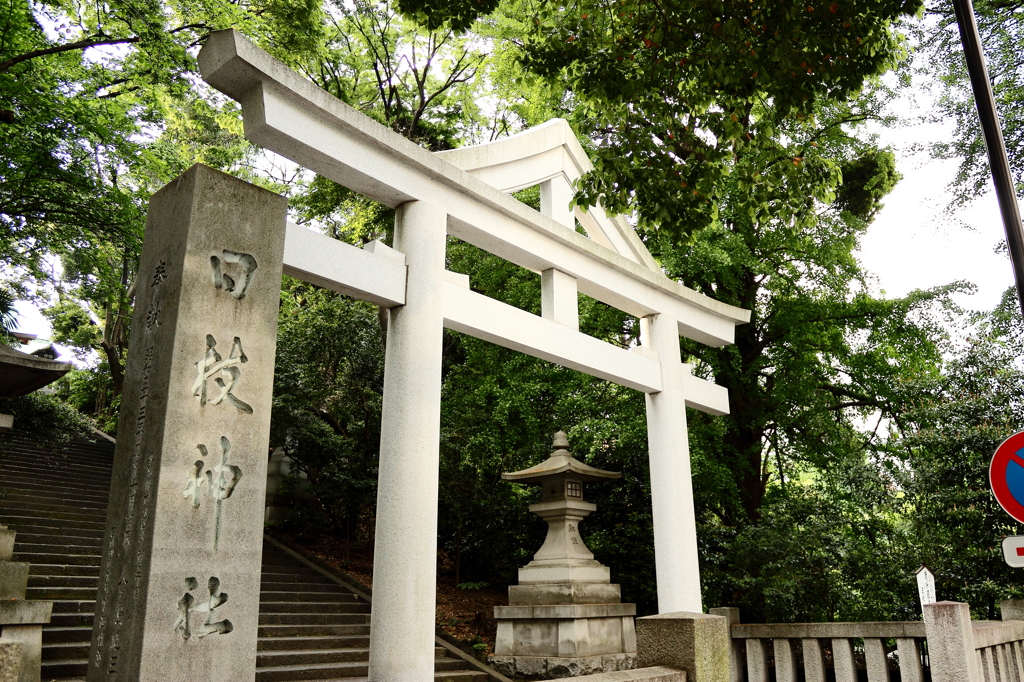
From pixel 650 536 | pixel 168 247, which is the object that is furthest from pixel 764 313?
pixel 168 247

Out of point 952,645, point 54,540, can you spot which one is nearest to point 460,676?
point 952,645

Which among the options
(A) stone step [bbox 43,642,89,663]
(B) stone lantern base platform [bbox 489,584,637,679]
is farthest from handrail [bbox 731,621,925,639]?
(A) stone step [bbox 43,642,89,663]

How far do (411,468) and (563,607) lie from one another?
4.88 meters

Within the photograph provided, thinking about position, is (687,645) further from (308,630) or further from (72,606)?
(72,606)

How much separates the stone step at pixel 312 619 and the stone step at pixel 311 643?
0.54 meters

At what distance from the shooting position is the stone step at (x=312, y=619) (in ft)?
32.5

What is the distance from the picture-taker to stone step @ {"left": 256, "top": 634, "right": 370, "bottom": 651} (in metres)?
9.08

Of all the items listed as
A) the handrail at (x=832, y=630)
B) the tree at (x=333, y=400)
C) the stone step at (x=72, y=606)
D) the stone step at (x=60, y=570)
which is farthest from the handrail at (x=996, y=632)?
the stone step at (x=60, y=570)

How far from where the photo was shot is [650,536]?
38.0 ft

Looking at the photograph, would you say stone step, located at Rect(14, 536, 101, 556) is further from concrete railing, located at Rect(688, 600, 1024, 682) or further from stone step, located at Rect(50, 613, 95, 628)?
concrete railing, located at Rect(688, 600, 1024, 682)

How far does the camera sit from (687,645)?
4.48 m

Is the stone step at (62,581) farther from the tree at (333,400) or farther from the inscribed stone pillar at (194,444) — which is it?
the inscribed stone pillar at (194,444)

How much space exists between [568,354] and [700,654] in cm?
333

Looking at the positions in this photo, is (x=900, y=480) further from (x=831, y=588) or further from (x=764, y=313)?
(x=764, y=313)
